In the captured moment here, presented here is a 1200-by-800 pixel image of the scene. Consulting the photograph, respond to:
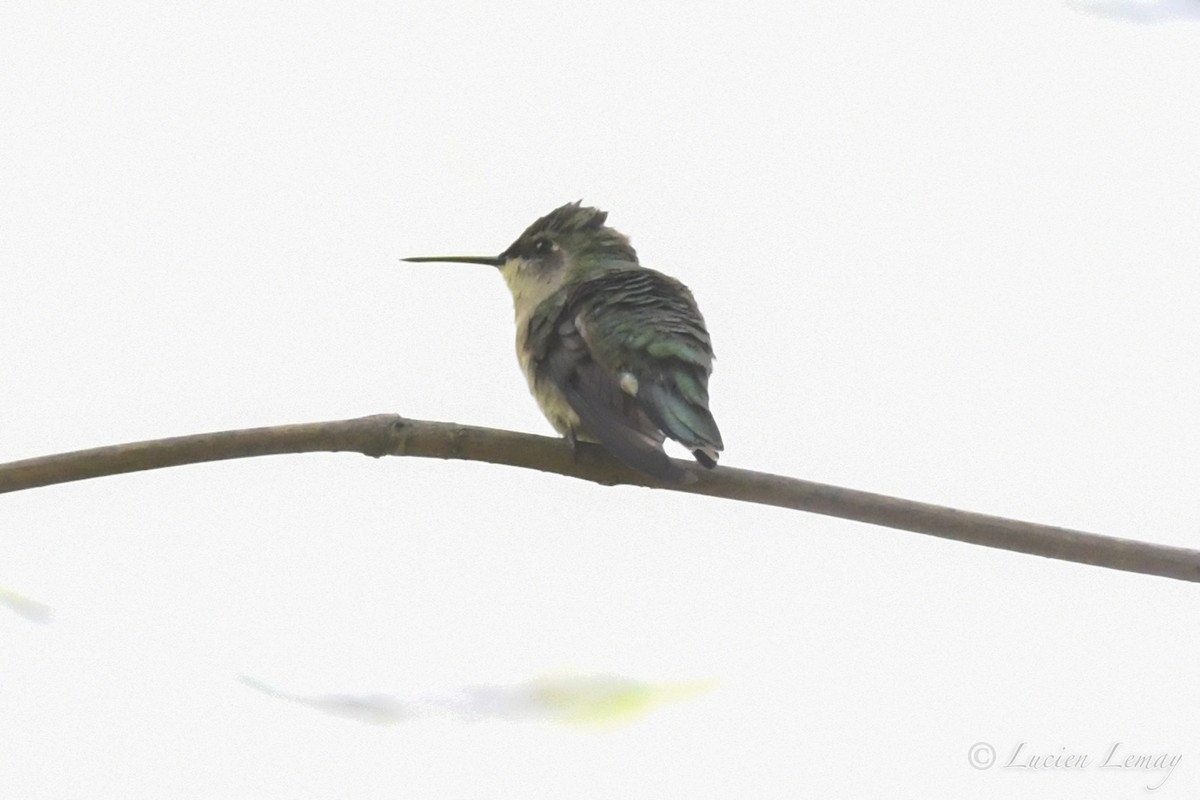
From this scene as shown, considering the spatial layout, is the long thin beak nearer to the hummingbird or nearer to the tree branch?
the hummingbird

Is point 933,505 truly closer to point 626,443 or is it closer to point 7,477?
point 626,443

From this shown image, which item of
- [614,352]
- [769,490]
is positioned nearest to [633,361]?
[614,352]

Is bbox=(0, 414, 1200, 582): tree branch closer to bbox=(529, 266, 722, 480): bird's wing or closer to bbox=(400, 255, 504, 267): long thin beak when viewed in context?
bbox=(529, 266, 722, 480): bird's wing

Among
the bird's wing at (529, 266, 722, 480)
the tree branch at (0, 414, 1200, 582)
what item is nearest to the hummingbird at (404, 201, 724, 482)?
the bird's wing at (529, 266, 722, 480)

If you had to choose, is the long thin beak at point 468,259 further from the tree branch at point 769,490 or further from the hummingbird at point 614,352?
the tree branch at point 769,490

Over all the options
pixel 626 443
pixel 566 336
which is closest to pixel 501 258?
pixel 566 336

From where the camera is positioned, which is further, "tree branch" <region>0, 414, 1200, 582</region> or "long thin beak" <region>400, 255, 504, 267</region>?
"long thin beak" <region>400, 255, 504, 267</region>

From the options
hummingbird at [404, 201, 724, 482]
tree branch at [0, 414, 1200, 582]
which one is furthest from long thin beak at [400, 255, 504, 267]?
tree branch at [0, 414, 1200, 582]

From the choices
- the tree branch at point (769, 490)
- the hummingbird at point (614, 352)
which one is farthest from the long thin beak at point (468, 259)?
the tree branch at point (769, 490)
